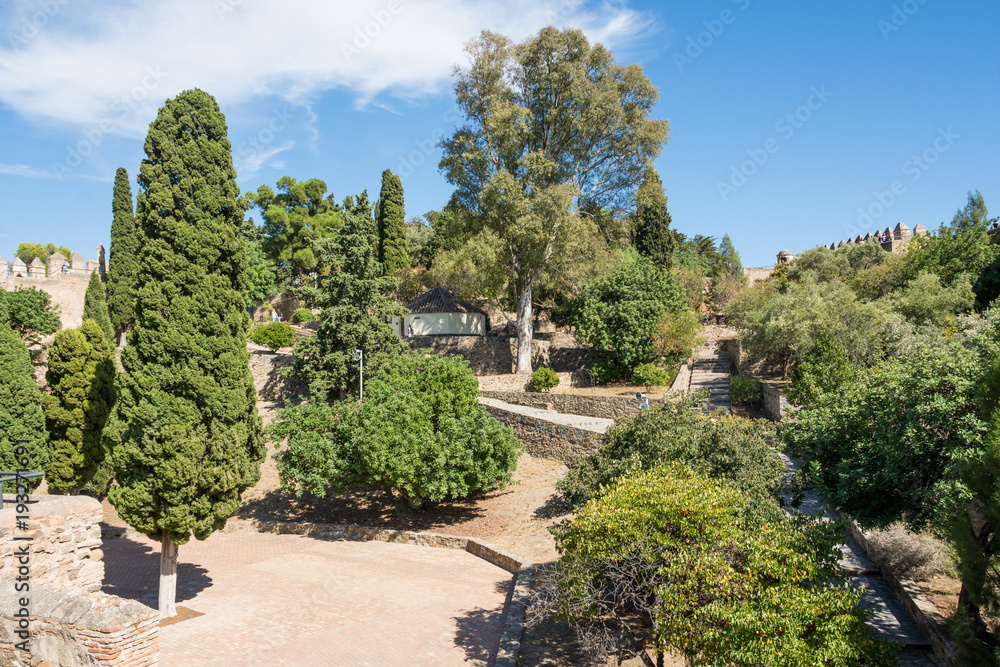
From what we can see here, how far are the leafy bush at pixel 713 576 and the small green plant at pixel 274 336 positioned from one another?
90.4ft

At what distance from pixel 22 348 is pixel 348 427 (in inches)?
324

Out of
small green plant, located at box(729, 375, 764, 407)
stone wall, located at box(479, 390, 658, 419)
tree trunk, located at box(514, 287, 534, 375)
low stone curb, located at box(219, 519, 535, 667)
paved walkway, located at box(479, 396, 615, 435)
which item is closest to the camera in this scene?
low stone curb, located at box(219, 519, 535, 667)

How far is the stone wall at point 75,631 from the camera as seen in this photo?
644 cm

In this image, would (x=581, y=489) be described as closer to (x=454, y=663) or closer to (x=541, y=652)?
(x=541, y=652)

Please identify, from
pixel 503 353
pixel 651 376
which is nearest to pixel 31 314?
pixel 503 353

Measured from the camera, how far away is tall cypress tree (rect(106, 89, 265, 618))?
35.4 feet

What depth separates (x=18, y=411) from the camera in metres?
14.4

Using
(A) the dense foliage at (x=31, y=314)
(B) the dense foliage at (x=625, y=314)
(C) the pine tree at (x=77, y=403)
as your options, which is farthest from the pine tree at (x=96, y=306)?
(B) the dense foliage at (x=625, y=314)

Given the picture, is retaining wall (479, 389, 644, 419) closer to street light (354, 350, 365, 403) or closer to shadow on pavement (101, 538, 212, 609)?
street light (354, 350, 365, 403)

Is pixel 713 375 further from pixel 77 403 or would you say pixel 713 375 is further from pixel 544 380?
pixel 77 403

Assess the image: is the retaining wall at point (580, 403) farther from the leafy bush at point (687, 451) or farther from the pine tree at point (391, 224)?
the pine tree at point (391, 224)

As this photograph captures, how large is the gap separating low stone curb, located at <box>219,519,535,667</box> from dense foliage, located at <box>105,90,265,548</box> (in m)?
5.52

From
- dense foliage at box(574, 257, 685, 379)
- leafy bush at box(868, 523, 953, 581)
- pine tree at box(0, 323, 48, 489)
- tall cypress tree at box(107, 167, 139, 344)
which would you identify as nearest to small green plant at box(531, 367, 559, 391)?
dense foliage at box(574, 257, 685, 379)

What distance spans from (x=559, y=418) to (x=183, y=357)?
13922 millimetres
